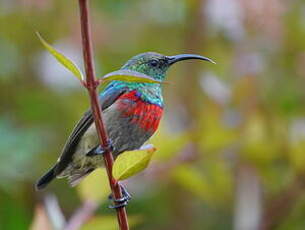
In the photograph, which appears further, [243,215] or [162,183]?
[162,183]

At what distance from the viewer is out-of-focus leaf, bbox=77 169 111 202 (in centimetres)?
223

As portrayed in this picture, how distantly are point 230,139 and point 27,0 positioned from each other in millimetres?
1249

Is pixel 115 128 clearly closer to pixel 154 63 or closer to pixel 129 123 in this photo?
pixel 129 123

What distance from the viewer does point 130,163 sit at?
1610mm

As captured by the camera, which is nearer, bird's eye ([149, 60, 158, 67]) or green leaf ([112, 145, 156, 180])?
green leaf ([112, 145, 156, 180])

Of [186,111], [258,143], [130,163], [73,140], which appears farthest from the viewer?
[186,111]

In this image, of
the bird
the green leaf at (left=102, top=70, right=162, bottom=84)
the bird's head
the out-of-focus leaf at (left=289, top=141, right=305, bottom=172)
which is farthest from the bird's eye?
the green leaf at (left=102, top=70, right=162, bottom=84)

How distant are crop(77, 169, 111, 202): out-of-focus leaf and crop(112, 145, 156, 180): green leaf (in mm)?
639

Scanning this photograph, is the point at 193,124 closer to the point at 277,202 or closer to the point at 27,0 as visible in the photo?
the point at 277,202

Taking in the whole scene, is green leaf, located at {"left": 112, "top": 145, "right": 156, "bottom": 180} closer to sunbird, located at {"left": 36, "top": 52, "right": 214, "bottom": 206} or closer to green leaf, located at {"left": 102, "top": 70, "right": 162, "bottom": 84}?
green leaf, located at {"left": 102, "top": 70, "right": 162, "bottom": 84}

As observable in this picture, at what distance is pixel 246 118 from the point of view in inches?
116

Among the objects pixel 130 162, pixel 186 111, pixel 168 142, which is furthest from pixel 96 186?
pixel 186 111

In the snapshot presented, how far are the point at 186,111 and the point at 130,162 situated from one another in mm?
1685

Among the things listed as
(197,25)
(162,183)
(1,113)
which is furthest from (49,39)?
(162,183)
